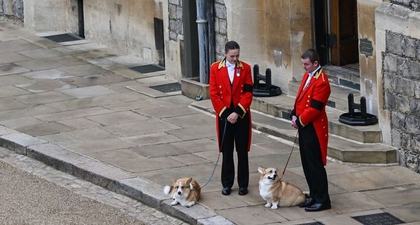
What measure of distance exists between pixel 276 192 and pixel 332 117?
3000 millimetres

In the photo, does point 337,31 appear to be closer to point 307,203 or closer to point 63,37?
point 307,203

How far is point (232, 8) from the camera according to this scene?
53.7 ft

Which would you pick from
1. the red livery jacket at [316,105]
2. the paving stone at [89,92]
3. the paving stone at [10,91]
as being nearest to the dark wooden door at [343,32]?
the paving stone at [89,92]

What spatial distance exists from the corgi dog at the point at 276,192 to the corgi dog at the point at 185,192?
0.71 m

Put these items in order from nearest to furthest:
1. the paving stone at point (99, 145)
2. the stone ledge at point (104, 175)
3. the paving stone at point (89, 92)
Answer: the stone ledge at point (104, 175) → the paving stone at point (99, 145) → the paving stone at point (89, 92)

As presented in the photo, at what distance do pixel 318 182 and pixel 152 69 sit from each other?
313 inches

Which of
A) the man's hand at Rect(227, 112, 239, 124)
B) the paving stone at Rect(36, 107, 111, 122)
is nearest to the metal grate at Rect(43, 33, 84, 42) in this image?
the paving stone at Rect(36, 107, 111, 122)

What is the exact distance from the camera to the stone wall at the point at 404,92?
12.7 meters

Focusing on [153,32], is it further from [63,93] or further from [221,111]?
[221,111]

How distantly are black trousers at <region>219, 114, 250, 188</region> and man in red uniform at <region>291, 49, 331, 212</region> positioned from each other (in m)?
0.65

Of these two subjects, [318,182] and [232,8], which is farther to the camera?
[232,8]

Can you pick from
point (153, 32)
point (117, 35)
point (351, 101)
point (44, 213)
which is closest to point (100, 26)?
point (117, 35)

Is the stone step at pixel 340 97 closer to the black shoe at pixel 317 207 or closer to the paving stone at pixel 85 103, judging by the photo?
the paving stone at pixel 85 103

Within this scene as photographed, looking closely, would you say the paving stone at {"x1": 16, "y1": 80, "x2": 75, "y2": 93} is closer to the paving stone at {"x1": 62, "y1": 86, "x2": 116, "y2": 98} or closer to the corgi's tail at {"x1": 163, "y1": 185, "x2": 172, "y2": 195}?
the paving stone at {"x1": 62, "y1": 86, "x2": 116, "y2": 98}
